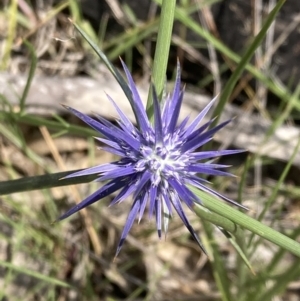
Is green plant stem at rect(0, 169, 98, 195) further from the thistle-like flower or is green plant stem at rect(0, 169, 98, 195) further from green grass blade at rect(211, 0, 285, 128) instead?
green grass blade at rect(211, 0, 285, 128)

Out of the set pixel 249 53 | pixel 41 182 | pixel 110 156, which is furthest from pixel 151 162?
pixel 110 156

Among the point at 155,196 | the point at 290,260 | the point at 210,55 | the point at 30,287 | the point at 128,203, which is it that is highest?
the point at 210,55

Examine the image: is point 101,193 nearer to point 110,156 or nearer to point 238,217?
point 238,217

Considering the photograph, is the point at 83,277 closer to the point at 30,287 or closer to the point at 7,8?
the point at 30,287

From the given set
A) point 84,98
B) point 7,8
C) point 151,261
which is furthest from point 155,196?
point 7,8

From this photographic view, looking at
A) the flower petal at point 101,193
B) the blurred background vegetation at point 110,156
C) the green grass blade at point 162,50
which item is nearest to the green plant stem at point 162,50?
the green grass blade at point 162,50

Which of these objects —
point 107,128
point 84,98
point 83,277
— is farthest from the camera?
point 83,277

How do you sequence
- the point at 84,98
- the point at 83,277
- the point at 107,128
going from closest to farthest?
the point at 107,128
the point at 84,98
the point at 83,277

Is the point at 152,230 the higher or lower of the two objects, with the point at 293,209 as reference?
lower
